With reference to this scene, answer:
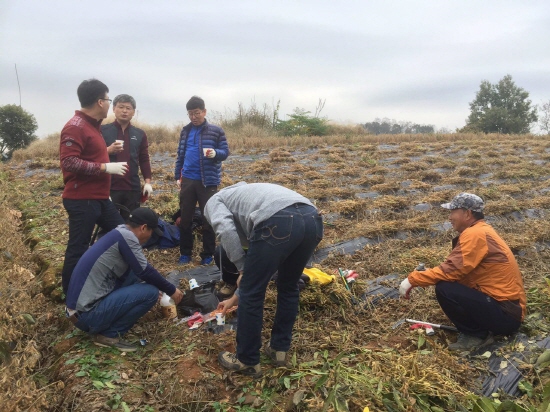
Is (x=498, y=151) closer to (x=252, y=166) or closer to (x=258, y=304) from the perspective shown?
(x=252, y=166)

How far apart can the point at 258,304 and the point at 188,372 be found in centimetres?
62

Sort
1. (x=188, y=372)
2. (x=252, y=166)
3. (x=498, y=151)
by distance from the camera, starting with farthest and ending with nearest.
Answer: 1. (x=498, y=151)
2. (x=252, y=166)
3. (x=188, y=372)

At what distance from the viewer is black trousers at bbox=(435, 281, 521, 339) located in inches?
91.9

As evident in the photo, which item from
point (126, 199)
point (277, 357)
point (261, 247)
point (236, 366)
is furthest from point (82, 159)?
point (277, 357)

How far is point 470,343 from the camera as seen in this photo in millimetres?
2395

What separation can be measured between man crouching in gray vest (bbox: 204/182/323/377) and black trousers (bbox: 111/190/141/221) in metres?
1.87

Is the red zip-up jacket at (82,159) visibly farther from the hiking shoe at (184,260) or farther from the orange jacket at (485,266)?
the orange jacket at (485,266)

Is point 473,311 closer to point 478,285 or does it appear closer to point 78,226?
point 478,285

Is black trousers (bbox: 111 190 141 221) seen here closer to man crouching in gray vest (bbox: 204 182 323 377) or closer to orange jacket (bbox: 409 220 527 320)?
man crouching in gray vest (bbox: 204 182 323 377)

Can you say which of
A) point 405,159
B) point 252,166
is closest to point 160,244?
point 252,166

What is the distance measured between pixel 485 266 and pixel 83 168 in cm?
269

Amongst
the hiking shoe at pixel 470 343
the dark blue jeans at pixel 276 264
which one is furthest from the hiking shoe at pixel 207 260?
the hiking shoe at pixel 470 343

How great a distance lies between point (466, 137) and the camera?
509 inches

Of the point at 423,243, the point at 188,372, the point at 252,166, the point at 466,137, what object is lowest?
the point at 188,372
